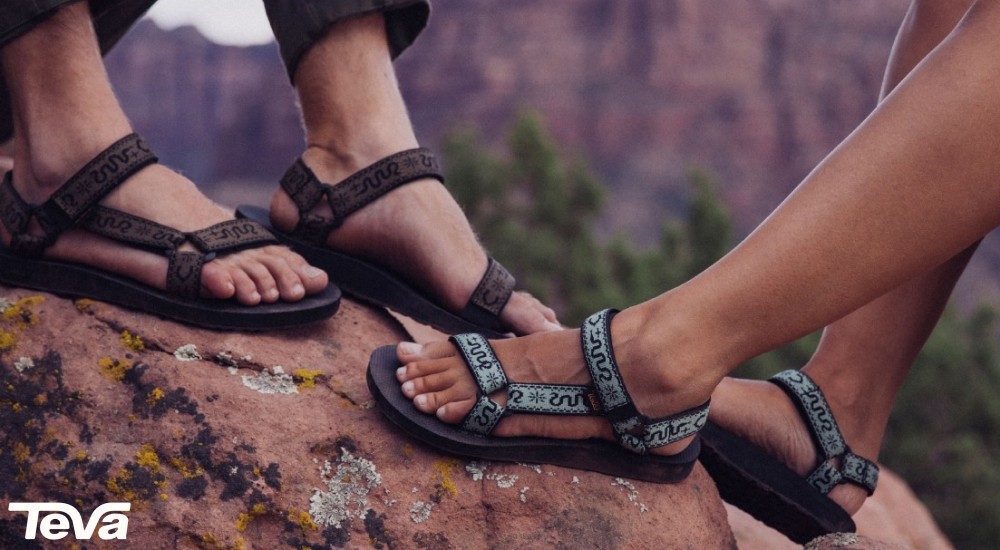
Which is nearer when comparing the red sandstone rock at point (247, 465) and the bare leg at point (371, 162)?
the red sandstone rock at point (247, 465)

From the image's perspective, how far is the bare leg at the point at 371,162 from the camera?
1824 millimetres

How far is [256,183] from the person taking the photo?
184 ft

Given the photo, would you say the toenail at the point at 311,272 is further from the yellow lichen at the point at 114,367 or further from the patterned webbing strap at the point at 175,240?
the yellow lichen at the point at 114,367

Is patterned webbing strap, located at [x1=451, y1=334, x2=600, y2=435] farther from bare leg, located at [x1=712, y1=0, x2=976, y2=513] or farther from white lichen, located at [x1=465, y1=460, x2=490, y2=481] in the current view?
bare leg, located at [x1=712, y1=0, x2=976, y2=513]

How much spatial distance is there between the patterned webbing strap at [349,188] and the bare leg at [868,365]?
778 mm

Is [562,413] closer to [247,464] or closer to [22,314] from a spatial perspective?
[247,464]

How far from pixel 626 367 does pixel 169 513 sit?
740 mm

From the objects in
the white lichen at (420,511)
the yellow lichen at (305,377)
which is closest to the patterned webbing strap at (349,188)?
the yellow lichen at (305,377)

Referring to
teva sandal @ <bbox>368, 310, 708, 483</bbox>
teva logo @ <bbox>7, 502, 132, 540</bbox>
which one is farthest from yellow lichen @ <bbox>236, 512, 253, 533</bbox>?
teva sandal @ <bbox>368, 310, 708, 483</bbox>

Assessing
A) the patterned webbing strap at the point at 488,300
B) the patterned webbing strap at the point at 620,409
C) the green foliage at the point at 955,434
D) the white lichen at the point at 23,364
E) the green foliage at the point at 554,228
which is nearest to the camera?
the patterned webbing strap at the point at 620,409

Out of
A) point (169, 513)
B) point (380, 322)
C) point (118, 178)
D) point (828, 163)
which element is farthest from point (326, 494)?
point (828, 163)

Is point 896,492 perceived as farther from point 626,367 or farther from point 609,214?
point 609,214

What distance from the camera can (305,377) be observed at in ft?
5.28

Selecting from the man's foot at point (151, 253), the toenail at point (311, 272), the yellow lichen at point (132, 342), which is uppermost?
the man's foot at point (151, 253)
